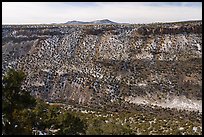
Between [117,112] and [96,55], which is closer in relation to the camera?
[117,112]

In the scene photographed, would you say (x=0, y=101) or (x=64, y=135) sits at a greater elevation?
(x=0, y=101)

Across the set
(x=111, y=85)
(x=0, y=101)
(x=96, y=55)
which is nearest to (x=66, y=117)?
(x=0, y=101)

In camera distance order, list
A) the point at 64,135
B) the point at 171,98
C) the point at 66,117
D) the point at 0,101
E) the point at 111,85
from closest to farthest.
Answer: the point at 0,101
the point at 64,135
the point at 66,117
the point at 171,98
the point at 111,85

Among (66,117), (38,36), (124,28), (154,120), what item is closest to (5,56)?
(38,36)

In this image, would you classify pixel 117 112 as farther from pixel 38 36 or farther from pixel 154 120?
pixel 38 36

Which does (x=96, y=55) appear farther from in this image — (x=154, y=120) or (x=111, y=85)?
(x=154, y=120)

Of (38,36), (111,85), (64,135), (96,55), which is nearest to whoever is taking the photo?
(64,135)
